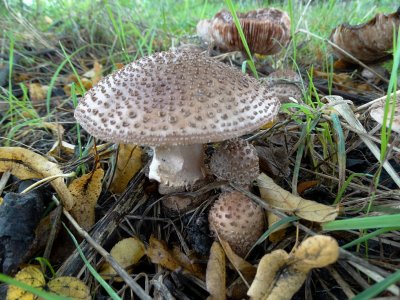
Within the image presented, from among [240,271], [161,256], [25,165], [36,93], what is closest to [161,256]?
[161,256]

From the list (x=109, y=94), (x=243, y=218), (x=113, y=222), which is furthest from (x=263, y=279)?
(x=109, y=94)

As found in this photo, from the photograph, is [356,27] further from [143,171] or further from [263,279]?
[263,279]

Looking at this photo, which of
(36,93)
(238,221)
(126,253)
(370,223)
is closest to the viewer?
(370,223)

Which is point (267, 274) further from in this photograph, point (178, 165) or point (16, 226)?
point (16, 226)

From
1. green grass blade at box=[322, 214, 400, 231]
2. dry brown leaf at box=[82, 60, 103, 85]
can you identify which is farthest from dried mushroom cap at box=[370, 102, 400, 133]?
dry brown leaf at box=[82, 60, 103, 85]

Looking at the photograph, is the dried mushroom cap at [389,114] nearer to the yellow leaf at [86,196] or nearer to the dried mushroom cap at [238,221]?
the dried mushroom cap at [238,221]

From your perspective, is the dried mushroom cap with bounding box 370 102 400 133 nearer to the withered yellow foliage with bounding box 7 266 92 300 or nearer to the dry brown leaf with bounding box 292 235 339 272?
the dry brown leaf with bounding box 292 235 339 272
